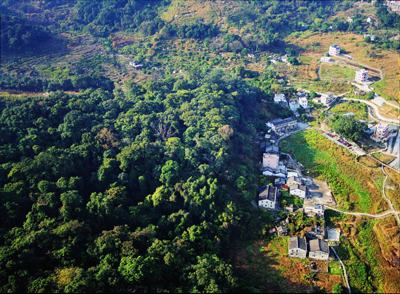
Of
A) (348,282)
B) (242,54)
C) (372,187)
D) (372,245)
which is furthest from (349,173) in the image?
(242,54)

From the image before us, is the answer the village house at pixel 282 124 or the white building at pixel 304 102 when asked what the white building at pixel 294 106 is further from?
the village house at pixel 282 124

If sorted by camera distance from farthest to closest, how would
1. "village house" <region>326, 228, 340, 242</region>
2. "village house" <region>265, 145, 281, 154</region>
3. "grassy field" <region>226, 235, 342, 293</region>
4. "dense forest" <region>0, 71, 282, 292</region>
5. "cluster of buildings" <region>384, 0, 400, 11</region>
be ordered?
"cluster of buildings" <region>384, 0, 400, 11</region> < "village house" <region>265, 145, 281, 154</region> < "village house" <region>326, 228, 340, 242</region> < "grassy field" <region>226, 235, 342, 293</region> < "dense forest" <region>0, 71, 282, 292</region>

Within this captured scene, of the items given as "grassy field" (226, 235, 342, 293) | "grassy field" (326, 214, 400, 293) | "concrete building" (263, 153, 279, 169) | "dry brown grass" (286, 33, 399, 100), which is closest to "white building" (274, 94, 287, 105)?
"dry brown grass" (286, 33, 399, 100)

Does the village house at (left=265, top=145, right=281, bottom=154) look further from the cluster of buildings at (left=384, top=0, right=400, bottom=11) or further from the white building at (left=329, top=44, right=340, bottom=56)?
the cluster of buildings at (left=384, top=0, right=400, bottom=11)

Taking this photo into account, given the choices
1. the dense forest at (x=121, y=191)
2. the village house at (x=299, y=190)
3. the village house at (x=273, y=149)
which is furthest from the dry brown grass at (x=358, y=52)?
the village house at (x=299, y=190)

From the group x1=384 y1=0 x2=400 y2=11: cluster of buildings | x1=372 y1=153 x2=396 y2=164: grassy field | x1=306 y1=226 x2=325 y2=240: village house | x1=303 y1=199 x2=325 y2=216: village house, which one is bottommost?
x1=372 y1=153 x2=396 y2=164: grassy field

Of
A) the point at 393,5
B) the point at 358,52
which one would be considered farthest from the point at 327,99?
the point at 393,5

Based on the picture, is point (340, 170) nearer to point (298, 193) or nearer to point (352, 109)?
point (298, 193)
